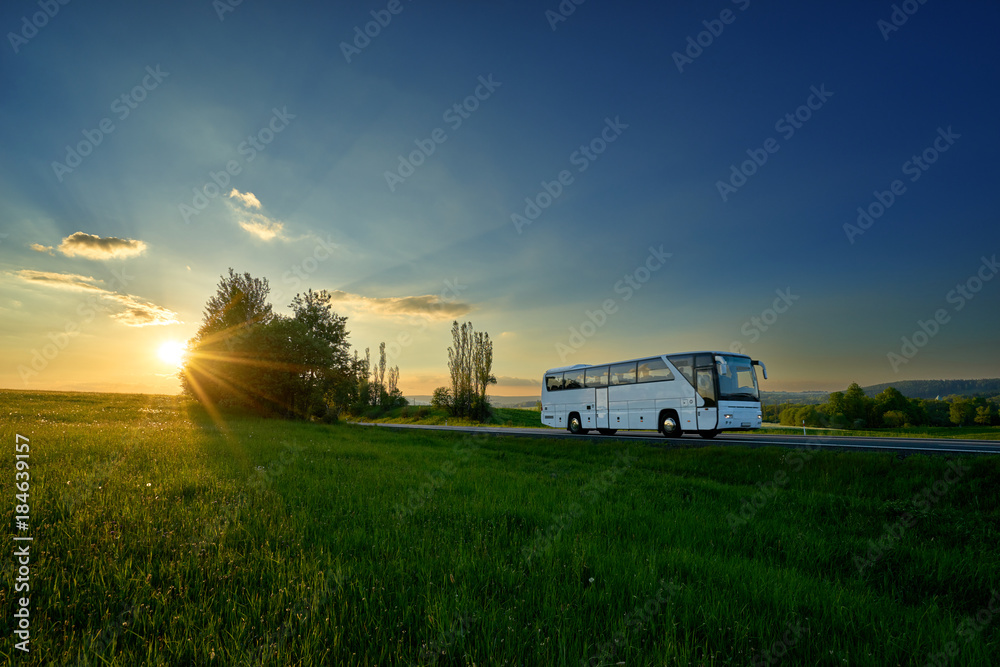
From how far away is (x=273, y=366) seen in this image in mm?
33719

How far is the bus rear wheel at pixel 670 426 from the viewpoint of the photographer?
21.8 m

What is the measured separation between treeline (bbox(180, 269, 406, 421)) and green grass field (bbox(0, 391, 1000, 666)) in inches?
1031

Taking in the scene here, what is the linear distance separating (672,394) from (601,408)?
544cm

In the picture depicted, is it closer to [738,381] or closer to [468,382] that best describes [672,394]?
[738,381]

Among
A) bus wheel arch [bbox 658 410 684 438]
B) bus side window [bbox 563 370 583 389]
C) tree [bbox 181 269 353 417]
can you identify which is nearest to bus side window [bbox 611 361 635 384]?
bus wheel arch [bbox 658 410 684 438]

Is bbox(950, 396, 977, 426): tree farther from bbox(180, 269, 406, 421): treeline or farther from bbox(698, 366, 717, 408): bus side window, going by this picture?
bbox(180, 269, 406, 421): treeline

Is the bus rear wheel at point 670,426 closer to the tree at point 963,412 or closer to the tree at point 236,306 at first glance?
the tree at point 236,306

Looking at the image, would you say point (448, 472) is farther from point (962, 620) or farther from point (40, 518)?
point (962, 620)

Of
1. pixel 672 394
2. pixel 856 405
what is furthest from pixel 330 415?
A: pixel 856 405

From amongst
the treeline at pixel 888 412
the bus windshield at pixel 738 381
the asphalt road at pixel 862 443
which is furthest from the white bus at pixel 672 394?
the treeline at pixel 888 412

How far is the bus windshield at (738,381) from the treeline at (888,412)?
281ft

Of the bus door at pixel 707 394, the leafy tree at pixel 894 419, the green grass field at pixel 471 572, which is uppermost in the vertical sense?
the bus door at pixel 707 394

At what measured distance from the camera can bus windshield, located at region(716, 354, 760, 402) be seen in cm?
2033

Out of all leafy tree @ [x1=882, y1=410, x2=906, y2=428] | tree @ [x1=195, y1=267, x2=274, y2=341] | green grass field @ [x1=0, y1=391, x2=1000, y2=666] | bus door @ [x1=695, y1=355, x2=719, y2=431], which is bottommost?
leafy tree @ [x1=882, y1=410, x2=906, y2=428]
